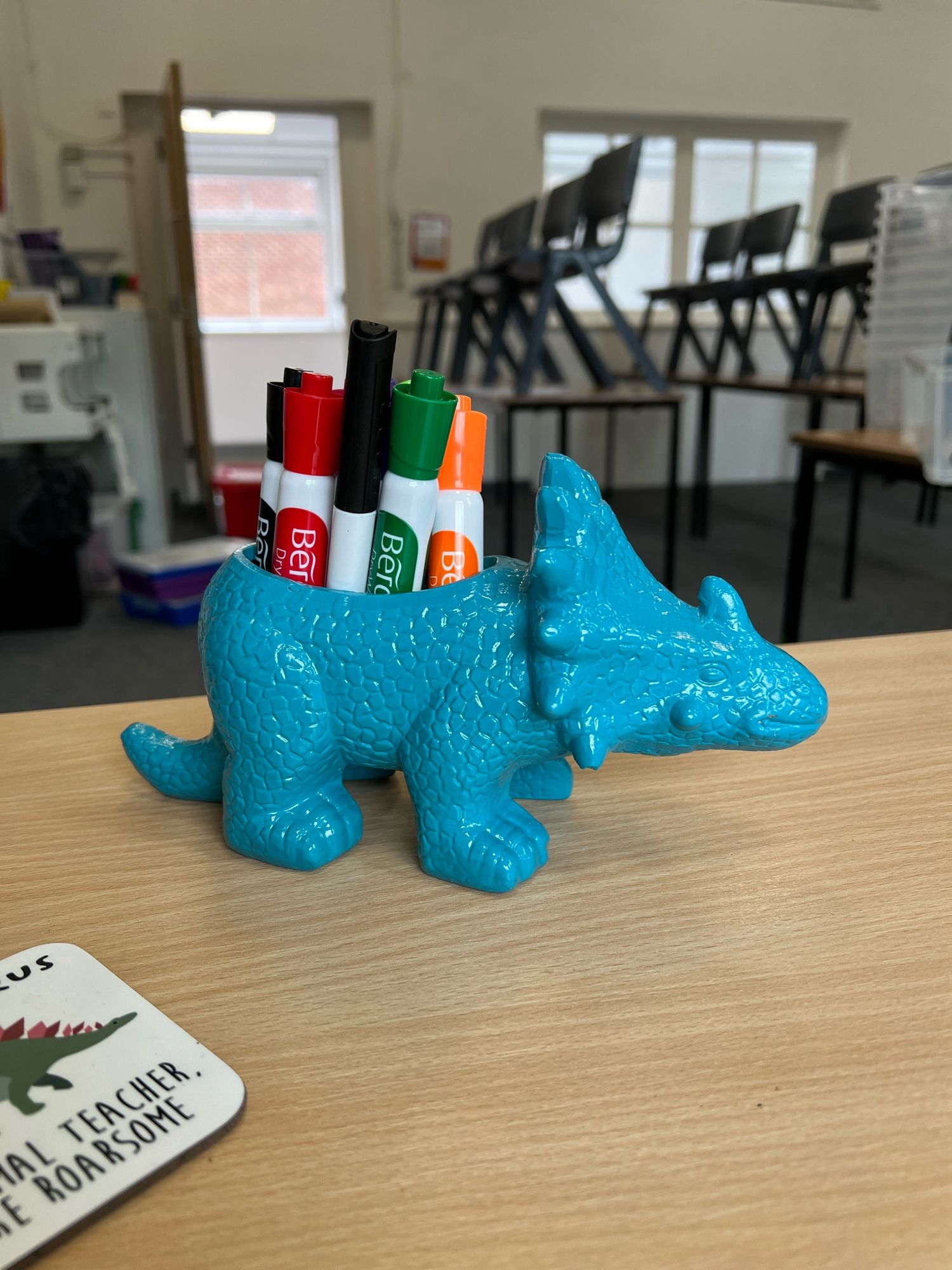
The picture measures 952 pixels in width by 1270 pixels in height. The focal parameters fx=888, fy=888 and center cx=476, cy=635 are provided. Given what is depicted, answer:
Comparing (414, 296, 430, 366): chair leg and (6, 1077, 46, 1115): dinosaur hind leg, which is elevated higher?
(414, 296, 430, 366): chair leg

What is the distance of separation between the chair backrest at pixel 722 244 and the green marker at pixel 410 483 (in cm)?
367

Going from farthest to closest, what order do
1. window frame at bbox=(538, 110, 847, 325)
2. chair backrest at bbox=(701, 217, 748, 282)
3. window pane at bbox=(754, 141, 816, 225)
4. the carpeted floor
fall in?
window pane at bbox=(754, 141, 816, 225) → window frame at bbox=(538, 110, 847, 325) → chair backrest at bbox=(701, 217, 748, 282) → the carpeted floor

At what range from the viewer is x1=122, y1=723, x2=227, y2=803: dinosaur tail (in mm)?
441

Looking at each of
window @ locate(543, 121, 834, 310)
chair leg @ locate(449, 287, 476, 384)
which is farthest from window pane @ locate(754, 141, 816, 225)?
chair leg @ locate(449, 287, 476, 384)

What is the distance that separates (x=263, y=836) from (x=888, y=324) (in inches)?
63.6

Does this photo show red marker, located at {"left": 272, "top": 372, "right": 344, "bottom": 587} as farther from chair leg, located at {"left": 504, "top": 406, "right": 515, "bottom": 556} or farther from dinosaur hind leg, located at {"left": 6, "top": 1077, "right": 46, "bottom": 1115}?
chair leg, located at {"left": 504, "top": 406, "right": 515, "bottom": 556}

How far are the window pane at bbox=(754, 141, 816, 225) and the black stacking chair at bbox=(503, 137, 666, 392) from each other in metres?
2.10

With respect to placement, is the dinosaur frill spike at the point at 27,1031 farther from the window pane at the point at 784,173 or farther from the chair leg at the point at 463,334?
the window pane at the point at 784,173

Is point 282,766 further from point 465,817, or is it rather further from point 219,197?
point 219,197

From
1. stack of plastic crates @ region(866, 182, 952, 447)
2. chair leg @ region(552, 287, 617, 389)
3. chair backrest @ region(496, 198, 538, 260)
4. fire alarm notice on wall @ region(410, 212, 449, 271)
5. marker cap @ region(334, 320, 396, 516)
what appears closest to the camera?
marker cap @ region(334, 320, 396, 516)

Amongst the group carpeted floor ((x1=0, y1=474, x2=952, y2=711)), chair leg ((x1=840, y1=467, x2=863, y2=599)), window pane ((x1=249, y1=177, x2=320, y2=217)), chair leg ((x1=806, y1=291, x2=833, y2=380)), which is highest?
window pane ((x1=249, y1=177, x2=320, y2=217))

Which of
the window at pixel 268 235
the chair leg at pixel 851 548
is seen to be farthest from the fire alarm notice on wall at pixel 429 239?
the chair leg at pixel 851 548

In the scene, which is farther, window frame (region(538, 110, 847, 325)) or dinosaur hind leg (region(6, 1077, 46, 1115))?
window frame (region(538, 110, 847, 325))

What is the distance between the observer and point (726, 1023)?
0.97 feet
